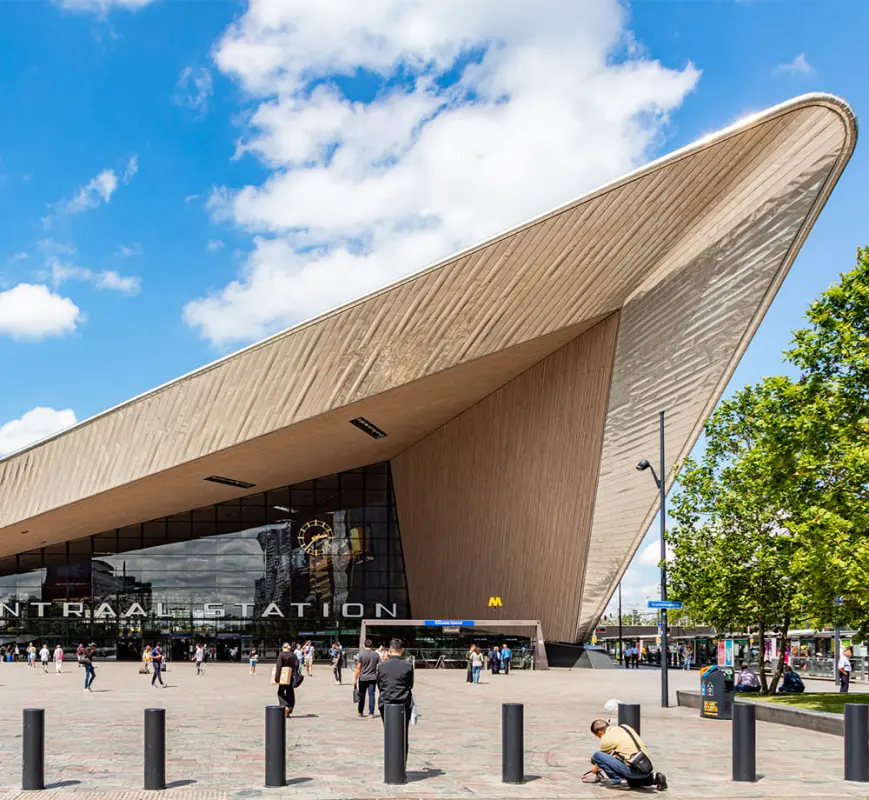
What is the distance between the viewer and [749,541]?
77.2 ft

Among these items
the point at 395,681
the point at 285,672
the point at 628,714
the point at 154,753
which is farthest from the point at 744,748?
the point at 285,672

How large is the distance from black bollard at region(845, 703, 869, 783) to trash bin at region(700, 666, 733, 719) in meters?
7.78

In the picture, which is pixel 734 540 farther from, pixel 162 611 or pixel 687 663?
pixel 162 611

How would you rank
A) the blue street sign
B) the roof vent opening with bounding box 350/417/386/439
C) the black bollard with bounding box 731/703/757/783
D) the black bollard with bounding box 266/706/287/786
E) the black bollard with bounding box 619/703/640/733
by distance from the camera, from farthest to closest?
the blue street sign → the roof vent opening with bounding box 350/417/386/439 → the black bollard with bounding box 619/703/640/733 → the black bollard with bounding box 731/703/757/783 → the black bollard with bounding box 266/706/287/786

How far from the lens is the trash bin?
17672 mm

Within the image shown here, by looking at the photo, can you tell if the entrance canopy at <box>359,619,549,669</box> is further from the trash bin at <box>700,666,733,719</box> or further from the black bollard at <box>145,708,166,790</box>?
the black bollard at <box>145,708,166,790</box>

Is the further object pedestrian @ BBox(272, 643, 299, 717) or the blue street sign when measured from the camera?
the blue street sign

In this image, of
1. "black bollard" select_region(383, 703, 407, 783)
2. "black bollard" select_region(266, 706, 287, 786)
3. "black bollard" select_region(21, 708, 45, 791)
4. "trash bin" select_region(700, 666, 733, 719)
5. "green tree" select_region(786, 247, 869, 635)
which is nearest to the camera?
"black bollard" select_region(21, 708, 45, 791)

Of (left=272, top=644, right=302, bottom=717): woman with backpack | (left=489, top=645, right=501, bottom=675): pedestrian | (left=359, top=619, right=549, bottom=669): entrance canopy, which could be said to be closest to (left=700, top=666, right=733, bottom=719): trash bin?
(left=272, top=644, right=302, bottom=717): woman with backpack

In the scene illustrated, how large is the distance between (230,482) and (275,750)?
109 ft

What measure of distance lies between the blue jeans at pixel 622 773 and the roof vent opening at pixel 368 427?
24818mm

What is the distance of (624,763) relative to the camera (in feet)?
32.1

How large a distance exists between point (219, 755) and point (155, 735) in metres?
2.68

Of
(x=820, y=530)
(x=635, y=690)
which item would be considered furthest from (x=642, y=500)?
(x=820, y=530)
